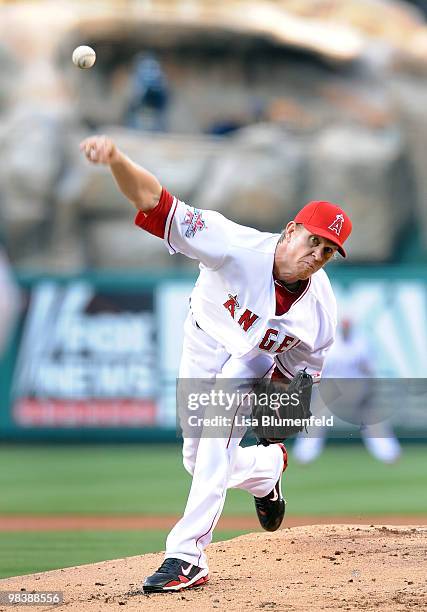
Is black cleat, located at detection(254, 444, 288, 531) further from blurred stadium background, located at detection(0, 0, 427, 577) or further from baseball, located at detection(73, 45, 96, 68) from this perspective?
baseball, located at detection(73, 45, 96, 68)

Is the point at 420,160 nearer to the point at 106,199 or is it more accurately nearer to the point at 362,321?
the point at 106,199

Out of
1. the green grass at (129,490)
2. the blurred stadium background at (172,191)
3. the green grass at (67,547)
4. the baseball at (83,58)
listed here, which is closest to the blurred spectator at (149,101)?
the blurred stadium background at (172,191)

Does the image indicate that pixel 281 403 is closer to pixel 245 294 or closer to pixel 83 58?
pixel 245 294

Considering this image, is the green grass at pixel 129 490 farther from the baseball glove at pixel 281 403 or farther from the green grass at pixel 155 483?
the baseball glove at pixel 281 403

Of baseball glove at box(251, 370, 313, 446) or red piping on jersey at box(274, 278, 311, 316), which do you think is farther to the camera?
baseball glove at box(251, 370, 313, 446)

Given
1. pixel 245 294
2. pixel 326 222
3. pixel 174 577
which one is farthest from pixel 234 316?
pixel 174 577

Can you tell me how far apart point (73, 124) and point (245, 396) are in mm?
15063

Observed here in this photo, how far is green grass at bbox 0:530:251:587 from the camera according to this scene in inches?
225

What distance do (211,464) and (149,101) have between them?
16.1 meters

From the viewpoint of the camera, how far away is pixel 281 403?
4.71 m

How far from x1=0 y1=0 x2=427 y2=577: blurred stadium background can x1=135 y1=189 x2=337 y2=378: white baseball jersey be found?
1.80m

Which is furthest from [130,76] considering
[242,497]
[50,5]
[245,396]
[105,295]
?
[245,396]

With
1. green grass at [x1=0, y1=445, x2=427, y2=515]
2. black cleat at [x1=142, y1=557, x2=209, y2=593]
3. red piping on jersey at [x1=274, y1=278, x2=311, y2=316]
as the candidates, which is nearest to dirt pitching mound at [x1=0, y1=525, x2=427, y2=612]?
black cleat at [x1=142, y1=557, x2=209, y2=593]

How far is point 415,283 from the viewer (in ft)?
39.9
